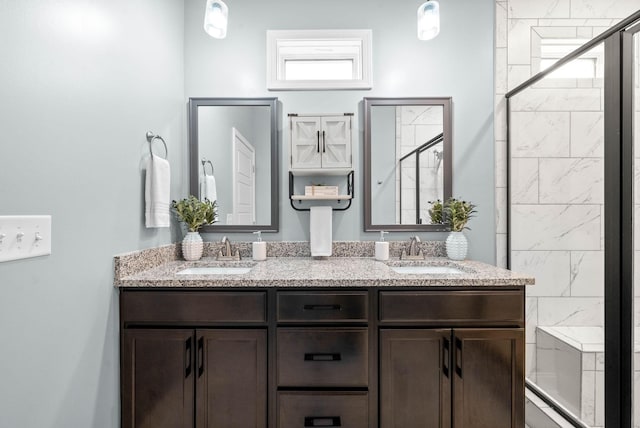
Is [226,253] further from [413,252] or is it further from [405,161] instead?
[405,161]

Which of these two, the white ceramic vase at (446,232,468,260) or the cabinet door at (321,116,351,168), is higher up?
the cabinet door at (321,116,351,168)

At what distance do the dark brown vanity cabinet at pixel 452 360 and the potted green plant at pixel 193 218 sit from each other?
3.81 ft

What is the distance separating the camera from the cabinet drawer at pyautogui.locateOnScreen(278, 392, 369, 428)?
1.34 meters

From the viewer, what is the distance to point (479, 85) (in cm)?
199

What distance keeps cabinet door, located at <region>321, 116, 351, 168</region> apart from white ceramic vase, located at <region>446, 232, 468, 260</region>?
0.78 meters

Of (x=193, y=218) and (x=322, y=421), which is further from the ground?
(x=193, y=218)

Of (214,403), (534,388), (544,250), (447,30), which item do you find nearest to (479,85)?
(447,30)

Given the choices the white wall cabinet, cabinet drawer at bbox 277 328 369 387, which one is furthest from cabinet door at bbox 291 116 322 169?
cabinet drawer at bbox 277 328 369 387

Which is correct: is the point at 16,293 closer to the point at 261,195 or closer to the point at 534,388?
the point at 261,195

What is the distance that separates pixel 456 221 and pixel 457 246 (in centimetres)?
15

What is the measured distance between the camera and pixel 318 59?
200 centimetres

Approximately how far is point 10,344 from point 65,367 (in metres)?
0.25

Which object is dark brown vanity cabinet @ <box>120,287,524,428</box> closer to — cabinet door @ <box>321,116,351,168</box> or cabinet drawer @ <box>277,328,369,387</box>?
cabinet drawer @ <box>277,328,369,387</box>

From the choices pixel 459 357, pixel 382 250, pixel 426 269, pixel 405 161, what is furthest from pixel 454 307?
pixel 405 161
